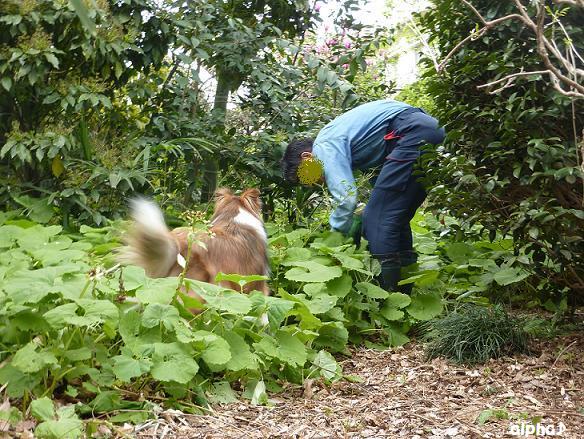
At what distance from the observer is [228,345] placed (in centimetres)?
325

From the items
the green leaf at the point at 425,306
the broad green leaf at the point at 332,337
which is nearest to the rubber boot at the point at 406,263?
the green leaf at the point at 425,306

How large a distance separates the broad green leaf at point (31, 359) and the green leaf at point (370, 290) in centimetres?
235

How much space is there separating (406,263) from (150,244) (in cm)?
227

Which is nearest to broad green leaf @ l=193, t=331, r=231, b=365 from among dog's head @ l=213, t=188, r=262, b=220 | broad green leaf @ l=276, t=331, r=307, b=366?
broad green leaf @ l=276, t=331, r=307, b=366

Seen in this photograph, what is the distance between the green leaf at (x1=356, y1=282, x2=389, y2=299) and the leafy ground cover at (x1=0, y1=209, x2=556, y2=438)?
0.01 meters

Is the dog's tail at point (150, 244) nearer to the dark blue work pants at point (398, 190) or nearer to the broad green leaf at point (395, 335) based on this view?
the broad green leaf at point (395, 335)

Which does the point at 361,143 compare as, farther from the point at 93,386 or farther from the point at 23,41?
the point at 93,386

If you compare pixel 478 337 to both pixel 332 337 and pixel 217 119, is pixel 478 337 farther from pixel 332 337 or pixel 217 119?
pixel 217 119

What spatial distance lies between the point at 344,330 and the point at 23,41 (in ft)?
10.1

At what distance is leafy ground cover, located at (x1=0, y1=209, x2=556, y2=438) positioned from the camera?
288 centimetres

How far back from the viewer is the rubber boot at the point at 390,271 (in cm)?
509

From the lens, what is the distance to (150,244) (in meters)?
3.66

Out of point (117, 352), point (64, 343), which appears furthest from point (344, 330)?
point (64, 343)
